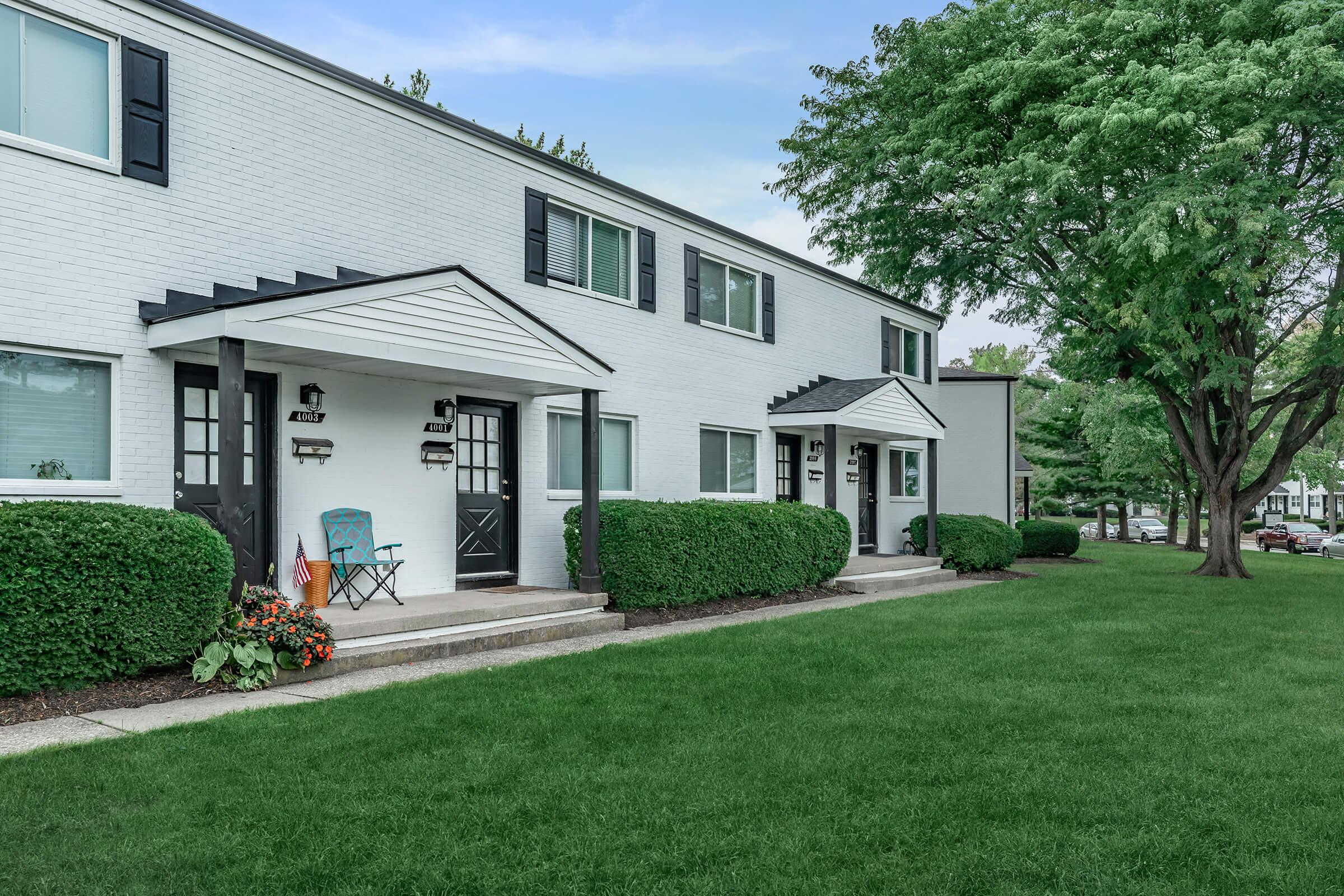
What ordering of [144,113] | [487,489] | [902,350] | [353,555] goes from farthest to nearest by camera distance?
1. [902,350]
2. [487,489]
3. [353,555]
4. [144,113]

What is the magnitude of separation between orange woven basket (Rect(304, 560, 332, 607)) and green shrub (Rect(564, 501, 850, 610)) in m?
2.90

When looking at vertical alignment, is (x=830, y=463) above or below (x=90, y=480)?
above

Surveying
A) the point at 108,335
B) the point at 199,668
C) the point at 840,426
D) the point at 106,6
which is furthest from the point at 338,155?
the point at 840,426

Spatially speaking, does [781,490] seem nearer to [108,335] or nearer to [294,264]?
[294,264]

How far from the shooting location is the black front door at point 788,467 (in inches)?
631

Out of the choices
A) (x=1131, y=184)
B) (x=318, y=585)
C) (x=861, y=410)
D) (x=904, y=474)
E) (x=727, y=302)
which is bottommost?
(x=318, y=585)

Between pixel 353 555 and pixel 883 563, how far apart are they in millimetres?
9904

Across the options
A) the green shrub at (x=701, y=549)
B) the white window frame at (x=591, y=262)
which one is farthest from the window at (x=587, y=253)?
the green shrub at (x=701, y=549)

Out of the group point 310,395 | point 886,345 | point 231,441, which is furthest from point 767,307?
→ point 231,441

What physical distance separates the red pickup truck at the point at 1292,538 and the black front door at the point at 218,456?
3884cm

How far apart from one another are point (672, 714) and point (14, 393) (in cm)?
549

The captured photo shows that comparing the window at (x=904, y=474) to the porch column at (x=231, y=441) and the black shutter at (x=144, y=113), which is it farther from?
the black shutter at (x=144, y=113)

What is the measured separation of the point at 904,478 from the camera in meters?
19.9

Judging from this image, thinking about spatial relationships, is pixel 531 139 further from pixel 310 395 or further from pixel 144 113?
pixel 144 113
